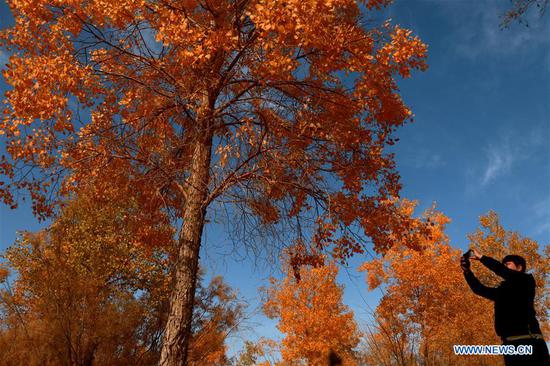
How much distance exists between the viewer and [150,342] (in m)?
14.0

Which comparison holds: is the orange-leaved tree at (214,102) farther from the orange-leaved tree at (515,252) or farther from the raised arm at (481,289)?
the orange-leaved tree at (515,252)

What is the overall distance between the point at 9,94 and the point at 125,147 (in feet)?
5.71

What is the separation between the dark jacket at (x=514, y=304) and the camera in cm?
328

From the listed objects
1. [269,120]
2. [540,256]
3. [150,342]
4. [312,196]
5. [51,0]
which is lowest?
[150,342]

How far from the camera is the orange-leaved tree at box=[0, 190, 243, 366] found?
30.0ft

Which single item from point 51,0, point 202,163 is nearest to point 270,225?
point 202,163

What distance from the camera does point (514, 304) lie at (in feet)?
11.0

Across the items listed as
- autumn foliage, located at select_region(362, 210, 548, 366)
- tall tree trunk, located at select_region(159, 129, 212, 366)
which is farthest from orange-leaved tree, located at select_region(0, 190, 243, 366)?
autumn foliage, located at select_region(362, 210, 548, 366)

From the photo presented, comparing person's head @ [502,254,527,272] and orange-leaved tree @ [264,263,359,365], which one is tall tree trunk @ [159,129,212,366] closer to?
person's head @ [502,254,527,272]

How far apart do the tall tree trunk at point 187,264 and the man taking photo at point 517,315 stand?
3.80m

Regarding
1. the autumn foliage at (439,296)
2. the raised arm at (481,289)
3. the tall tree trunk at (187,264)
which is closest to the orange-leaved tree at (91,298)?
the tall tree trunk at (187,264)

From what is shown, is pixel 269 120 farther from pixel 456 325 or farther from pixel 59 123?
pixel 456 325

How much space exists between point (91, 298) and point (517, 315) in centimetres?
952

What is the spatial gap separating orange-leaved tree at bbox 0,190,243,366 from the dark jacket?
15.1 feet
